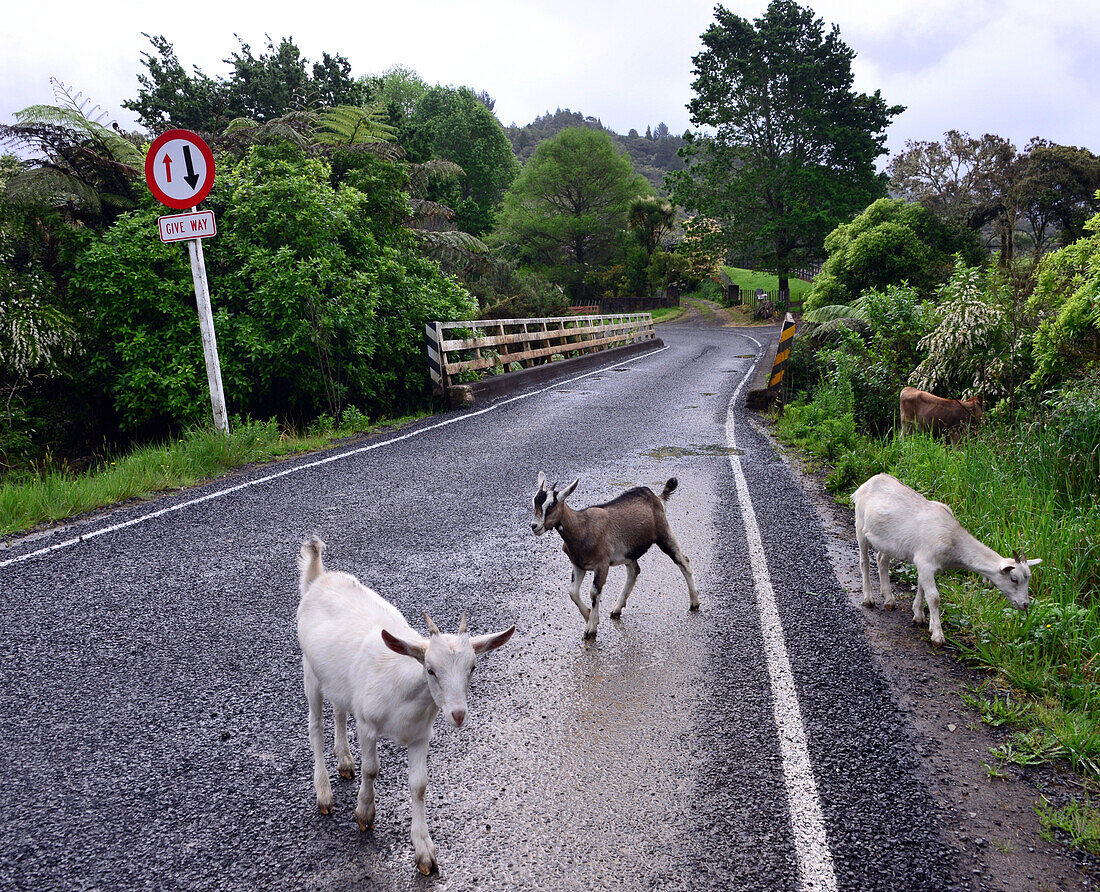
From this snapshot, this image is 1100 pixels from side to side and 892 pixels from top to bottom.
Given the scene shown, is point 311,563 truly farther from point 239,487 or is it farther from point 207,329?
point 207,329

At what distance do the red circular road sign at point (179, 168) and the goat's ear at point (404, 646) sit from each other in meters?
7.92

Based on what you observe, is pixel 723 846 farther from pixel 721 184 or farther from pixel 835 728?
pixel 721 184

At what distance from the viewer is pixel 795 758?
3.21 meters

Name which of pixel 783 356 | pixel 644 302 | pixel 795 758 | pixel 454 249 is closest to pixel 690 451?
pixel 783 356

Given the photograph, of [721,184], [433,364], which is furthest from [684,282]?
[433,364]

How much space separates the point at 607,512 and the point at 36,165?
11698 mm

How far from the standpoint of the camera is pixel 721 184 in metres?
45.2

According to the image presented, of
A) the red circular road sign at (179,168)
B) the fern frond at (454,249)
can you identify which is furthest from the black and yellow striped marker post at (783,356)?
the fern frond at (454,249)

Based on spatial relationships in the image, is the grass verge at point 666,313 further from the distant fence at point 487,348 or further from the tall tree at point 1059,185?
the distant fence at point 487,348

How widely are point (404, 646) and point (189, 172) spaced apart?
8245mm

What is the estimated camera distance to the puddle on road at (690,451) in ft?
30.2

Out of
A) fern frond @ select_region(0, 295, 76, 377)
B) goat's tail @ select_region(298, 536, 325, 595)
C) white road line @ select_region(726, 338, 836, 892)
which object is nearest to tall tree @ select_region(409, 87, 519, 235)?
fern frond @ select_region(0, 295, 76, 377)

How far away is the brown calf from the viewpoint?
810 cm

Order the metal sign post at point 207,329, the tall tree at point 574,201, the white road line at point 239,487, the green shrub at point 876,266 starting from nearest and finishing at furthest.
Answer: the white road line at point 239,487 → the metal sign post at point 207,329 → the green shrub at point 876,266 → the tall tree at point 574,201
